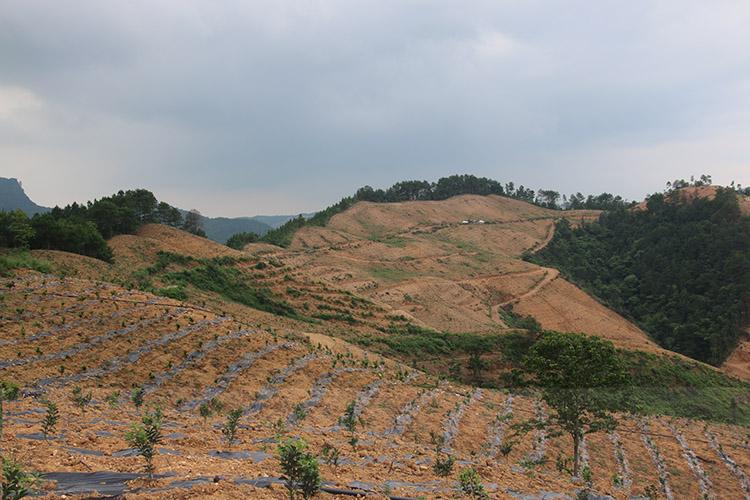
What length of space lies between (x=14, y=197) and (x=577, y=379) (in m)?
226

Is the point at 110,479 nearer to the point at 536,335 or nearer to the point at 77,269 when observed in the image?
the point at 77,269

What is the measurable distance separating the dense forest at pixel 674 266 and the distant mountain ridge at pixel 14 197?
19230cm

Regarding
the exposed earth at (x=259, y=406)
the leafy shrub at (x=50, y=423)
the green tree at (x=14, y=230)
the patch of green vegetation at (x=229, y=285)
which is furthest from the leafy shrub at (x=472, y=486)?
the green tree at (x=14, y=230)

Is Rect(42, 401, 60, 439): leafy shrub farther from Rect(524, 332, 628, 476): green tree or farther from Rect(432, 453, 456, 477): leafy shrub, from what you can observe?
Rect(524, 332, 628, 476): green tree

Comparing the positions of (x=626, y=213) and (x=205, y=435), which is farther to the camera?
(x=626, y=213)

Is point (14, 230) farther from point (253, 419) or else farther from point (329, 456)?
point (329, 456)

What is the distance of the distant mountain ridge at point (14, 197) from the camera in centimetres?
17612

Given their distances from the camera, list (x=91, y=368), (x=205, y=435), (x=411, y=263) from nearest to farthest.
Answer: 1. (x=205, y=435)
2. (x=91, y=368)
3. (x=411, y=263)

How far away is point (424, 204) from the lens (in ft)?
320

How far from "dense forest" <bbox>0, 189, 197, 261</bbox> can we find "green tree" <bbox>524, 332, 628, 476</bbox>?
2817cm

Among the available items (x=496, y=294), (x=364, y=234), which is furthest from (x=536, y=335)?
(x=364, y=234)

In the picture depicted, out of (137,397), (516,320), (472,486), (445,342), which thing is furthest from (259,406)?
(516,320)

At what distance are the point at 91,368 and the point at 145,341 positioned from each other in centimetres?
237

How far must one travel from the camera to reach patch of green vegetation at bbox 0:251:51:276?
20.3 meters
